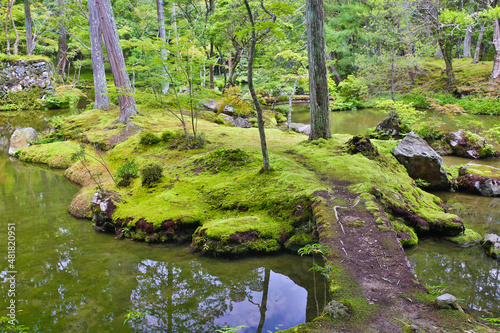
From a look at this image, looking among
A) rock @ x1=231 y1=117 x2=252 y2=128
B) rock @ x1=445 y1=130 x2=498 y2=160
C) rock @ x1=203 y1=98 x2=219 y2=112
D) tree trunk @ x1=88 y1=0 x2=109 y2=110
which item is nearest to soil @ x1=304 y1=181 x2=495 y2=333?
rock @ x1=445 y1=130 x2=498 y2=160

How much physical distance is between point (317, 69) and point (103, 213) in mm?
5401

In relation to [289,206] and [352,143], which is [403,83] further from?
[289,206]

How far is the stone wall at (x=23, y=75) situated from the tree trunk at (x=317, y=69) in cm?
2101

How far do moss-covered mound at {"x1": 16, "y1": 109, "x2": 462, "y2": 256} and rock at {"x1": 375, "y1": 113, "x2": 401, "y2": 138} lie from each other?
310cm

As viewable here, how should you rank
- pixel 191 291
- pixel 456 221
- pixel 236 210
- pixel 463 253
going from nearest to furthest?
pixel 191 291 → pixel 463 253 → pixel 456 221 → pixel 236 210

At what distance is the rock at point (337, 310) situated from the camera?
2.59 meters

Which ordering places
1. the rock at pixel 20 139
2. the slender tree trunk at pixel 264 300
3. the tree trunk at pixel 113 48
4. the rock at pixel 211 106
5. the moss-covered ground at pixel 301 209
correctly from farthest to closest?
the rock at pixel 211 106 → the rock at pixel 20 139 → the tree trunk at pixel 113 48 → the slender tree trunk at pixel 264 300 → the moss-covered ground at pixel 301 209

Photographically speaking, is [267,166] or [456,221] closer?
[456,221]

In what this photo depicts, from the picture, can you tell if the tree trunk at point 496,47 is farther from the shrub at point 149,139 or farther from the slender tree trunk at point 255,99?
the shrub at point 149,139

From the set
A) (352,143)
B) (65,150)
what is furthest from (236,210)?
(65,150)

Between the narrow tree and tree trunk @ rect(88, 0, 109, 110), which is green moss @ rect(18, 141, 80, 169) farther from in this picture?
the narrow tree

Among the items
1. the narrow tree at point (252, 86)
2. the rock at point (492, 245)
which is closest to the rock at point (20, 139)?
the narrow tree at point (252, 86)

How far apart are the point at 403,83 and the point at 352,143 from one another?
19.0 meters

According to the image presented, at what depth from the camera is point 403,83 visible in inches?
898
